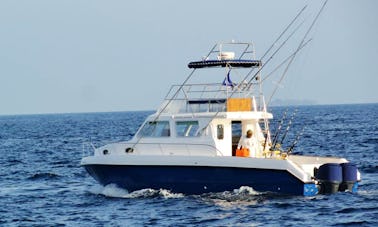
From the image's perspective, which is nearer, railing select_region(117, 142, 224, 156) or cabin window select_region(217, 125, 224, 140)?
railing select_region(117, 142, 224, 156)

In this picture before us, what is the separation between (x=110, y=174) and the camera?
982 inches

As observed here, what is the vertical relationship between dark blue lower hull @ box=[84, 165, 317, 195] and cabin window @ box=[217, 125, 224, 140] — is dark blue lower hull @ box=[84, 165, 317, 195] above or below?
below

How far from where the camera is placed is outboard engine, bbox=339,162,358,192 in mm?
23312

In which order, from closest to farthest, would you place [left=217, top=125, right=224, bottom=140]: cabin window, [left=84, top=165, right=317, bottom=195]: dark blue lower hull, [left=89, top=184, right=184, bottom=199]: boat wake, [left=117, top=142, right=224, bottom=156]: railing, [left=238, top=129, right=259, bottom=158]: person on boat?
[left=84, top=165, right=317, bottom=195]: dark blue lower hull → [left=117, top=142, right=224, bottom=156]: railing → [left=89, top=184, right=184, bottom=199]: boat wake → [left=217, top=125, right=224, bottom=140]: cabin window → [left=238, top=129, right=259, bottom=158]: person on boat

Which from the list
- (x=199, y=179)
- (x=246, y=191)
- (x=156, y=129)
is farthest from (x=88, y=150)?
(x=246, y=191)

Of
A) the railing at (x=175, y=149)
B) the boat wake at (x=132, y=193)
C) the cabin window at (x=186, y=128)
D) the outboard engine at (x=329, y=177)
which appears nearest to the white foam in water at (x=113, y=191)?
the boat wake at (x=132, y=193)

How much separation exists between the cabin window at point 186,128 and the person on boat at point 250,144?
1.37m

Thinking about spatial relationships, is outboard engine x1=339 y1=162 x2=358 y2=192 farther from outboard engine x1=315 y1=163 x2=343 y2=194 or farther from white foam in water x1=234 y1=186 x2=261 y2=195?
white foam in water x1=234 y1=186 x2=261 y2=195

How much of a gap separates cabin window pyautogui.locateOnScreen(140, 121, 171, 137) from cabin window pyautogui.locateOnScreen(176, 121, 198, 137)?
0.34m

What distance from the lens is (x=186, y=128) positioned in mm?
24516

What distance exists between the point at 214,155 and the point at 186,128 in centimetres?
150

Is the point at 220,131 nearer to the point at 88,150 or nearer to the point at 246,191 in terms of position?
the point at 246,191

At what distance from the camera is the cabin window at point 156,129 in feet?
81.5

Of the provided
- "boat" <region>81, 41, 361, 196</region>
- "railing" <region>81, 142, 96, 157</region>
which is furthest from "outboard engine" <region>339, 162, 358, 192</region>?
"railing" <region>81, 142, 96, 157</region>
